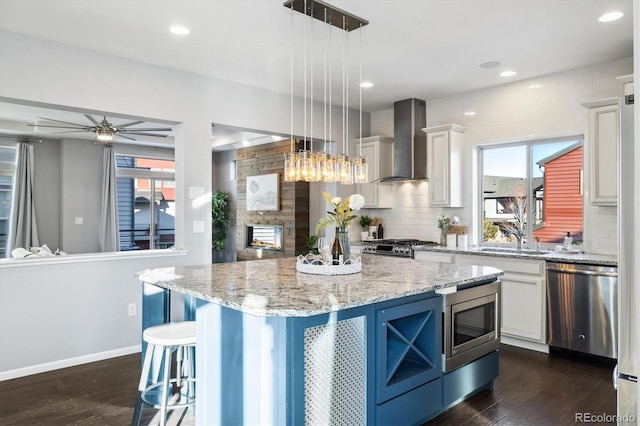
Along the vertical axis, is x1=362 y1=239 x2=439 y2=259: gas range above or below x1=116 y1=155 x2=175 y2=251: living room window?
below

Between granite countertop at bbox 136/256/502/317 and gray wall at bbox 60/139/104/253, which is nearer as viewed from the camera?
granite countertop at bbox 136/256/502/317

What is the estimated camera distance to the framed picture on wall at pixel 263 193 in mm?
7695

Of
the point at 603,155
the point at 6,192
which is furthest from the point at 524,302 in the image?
the point at 6,192

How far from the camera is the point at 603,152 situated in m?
3.91

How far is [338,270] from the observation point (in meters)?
2.91

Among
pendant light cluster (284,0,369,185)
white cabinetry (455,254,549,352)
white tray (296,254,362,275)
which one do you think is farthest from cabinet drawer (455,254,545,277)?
white tray (296,254,362,275)

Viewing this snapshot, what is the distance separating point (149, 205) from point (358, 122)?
5335mm

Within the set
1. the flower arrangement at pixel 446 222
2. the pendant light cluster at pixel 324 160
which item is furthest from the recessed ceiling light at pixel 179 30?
the flower arrangement at pixel 446 222

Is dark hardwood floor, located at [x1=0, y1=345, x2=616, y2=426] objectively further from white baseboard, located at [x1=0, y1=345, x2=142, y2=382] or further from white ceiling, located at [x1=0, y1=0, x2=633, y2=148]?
white ceiling, located at [x1=0, y1=0, x2=633, y2=148]

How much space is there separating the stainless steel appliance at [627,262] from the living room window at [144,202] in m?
8.98

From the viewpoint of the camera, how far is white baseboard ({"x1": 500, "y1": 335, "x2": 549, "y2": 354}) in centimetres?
421

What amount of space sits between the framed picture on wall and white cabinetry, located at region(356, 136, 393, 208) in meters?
1.97

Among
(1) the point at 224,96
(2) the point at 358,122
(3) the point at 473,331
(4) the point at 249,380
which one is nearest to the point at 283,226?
(2) the point at 358,122

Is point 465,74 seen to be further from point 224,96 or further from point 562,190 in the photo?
point 224,96
